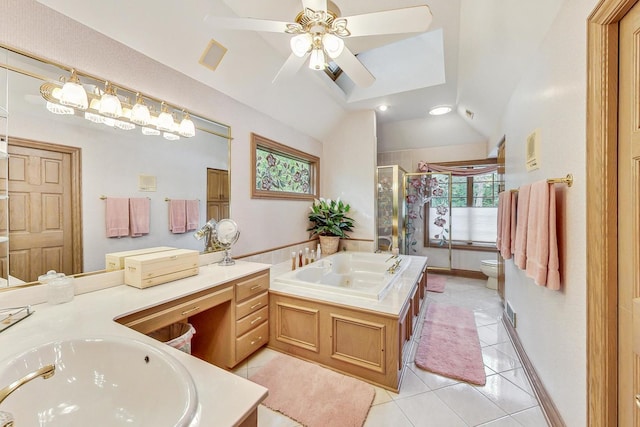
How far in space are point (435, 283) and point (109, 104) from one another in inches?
179

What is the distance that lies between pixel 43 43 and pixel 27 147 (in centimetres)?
60

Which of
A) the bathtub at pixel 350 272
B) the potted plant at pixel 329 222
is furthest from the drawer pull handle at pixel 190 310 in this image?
the potted plant at pixel 329 222

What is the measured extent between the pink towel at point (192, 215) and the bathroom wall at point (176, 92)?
39 cm

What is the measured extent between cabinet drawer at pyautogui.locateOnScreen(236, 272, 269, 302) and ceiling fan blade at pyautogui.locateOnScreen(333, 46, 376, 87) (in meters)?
1.75

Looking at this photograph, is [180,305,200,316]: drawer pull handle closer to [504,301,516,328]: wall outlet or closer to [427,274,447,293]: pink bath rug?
[504,301,516,328]: wall outlet

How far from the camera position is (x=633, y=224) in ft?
3.11

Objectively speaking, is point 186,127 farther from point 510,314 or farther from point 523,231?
point 510,314

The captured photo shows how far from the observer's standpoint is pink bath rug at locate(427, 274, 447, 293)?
3917 mm

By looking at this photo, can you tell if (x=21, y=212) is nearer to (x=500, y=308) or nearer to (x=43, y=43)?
(x=43, y=43)

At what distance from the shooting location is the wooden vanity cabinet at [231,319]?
1800 millimetres

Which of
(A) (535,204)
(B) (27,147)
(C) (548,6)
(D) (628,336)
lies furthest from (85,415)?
(C) (548,6)

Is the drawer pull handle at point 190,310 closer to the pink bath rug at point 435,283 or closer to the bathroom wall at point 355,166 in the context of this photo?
the bathroom wall at point 355,166

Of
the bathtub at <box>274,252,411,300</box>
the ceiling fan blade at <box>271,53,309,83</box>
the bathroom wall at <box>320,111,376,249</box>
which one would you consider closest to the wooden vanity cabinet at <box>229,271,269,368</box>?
the bathtub at <box>274,252,411,300</box>

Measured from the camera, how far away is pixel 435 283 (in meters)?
4.21
